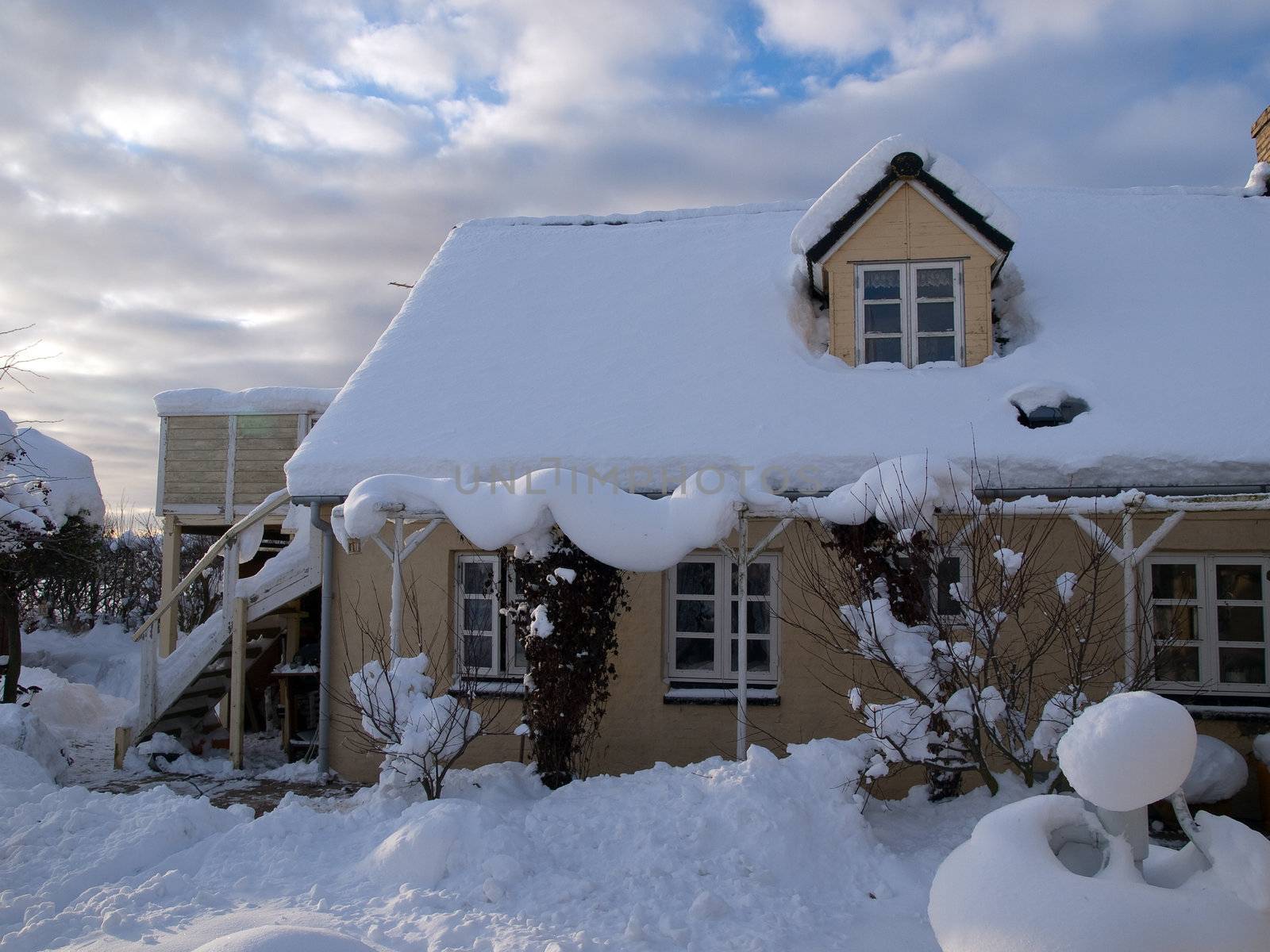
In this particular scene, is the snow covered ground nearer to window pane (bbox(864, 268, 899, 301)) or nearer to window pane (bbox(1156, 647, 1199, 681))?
window pane (bbox(1156, 647, 1199, 681))

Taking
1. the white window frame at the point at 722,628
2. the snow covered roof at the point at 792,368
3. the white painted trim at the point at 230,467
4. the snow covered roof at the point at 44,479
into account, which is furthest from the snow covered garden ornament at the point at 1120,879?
the white painted trim at the point at 230,467

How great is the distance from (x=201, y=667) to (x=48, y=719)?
12.7 ft

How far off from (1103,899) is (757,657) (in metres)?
5.87

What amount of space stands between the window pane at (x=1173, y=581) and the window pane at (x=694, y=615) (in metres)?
3.92

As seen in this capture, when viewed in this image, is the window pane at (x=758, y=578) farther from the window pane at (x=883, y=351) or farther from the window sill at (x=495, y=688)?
the window pane at (x=883, y=351)

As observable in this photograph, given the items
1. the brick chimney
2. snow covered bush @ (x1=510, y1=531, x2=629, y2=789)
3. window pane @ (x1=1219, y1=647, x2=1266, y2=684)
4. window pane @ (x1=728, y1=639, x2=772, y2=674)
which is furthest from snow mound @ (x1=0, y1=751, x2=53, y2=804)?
the brick chimney

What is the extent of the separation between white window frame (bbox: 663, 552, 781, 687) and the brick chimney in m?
9.37

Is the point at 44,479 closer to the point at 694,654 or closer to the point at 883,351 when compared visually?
the point at 694,654

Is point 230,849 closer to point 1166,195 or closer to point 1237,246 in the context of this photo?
point 1237,246

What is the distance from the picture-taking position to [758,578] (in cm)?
852

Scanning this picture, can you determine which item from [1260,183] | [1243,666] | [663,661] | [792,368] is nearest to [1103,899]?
[663,661]

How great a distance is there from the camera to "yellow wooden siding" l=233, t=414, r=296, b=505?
14.1m

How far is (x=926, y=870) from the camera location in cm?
526

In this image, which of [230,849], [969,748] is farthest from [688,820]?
[230,849]
